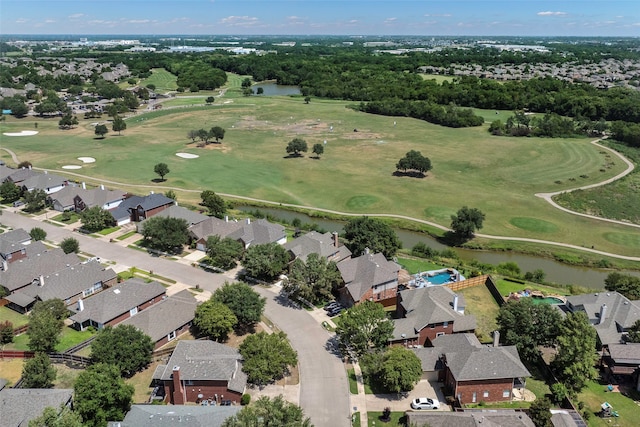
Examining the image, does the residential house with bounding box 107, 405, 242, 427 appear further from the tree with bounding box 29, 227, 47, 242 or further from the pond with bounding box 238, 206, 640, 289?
the pond with bounding box 238, 206, 640, 289

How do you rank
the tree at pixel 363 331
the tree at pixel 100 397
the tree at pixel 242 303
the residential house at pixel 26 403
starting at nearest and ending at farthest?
the residential house at pixel 26 403
the tree at pixel 100 397
the tree at pixel 363 331
the tree at pixel 242 303

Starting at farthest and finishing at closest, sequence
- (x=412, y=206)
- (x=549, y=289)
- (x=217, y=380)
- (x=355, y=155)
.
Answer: (x=355, y=155) → (x=412, y=206) → (x=549, y=289) → (x=217, y=380)

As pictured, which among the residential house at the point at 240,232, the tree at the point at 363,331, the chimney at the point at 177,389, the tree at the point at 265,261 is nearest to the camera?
the chimney at the point at 177,389

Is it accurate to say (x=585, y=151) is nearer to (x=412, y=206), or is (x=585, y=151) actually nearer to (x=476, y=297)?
(x=412, y=206)

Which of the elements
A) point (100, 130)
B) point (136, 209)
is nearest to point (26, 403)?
point (136, 209)

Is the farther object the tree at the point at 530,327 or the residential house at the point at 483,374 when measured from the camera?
the tree at the point at 530,327

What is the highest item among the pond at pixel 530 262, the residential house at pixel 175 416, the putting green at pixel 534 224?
the residential house at pixel 175 416

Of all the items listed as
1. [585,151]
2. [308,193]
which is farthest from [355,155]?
[585,151]

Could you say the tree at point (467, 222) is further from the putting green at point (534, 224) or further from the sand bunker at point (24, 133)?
the sand bunker at point (24, 133)

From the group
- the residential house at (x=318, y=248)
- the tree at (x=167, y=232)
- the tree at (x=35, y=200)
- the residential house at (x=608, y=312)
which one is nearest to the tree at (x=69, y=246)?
the tree at (x=167, y=232)
